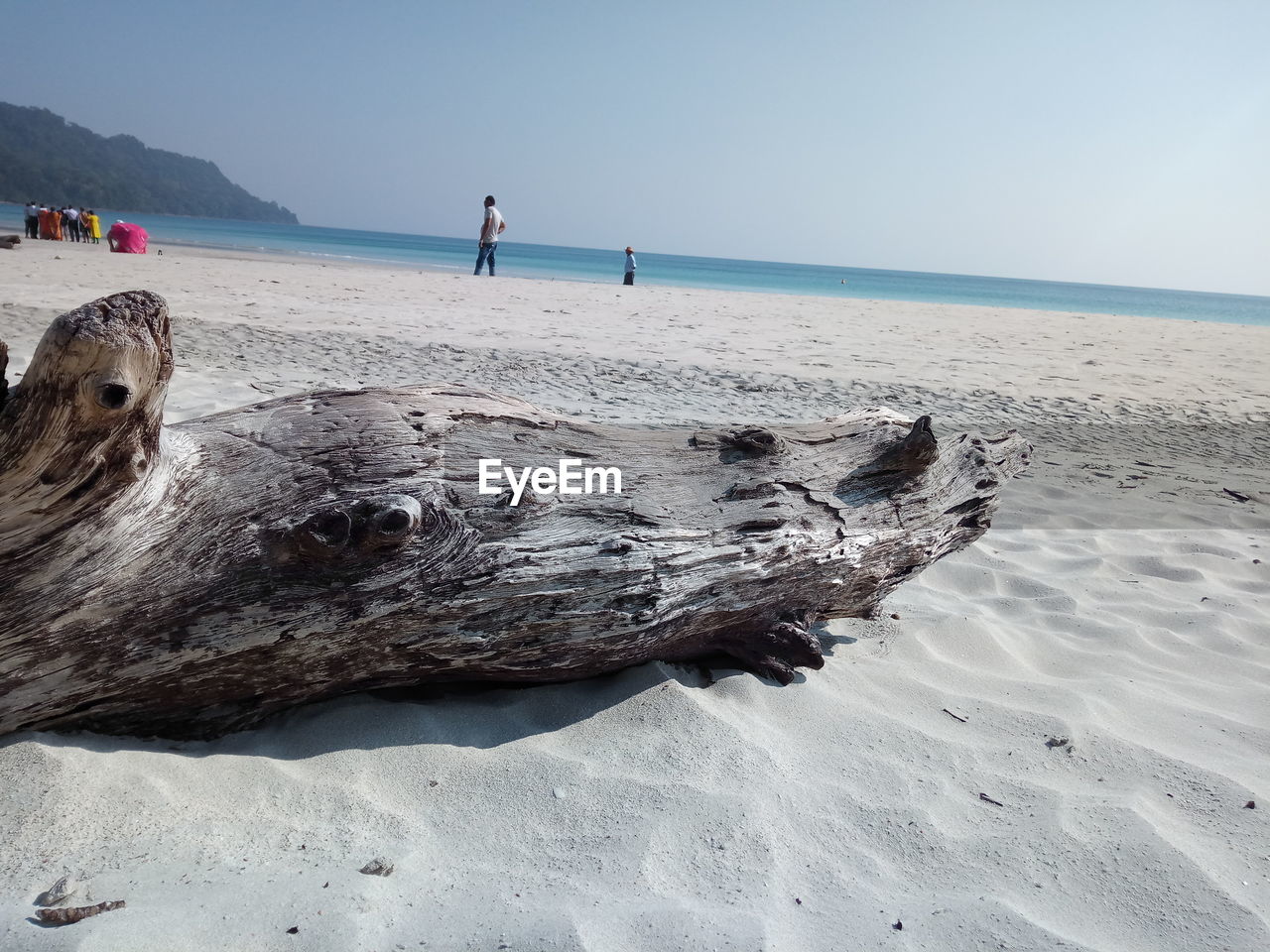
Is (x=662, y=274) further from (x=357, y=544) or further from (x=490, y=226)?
(x=357, y=544)

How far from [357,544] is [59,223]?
28.3 metres

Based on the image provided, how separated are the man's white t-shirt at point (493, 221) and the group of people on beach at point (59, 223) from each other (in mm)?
13778

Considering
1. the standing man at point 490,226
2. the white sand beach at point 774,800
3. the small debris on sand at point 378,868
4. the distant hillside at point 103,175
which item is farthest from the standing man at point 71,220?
the distant hillside at point 103,175

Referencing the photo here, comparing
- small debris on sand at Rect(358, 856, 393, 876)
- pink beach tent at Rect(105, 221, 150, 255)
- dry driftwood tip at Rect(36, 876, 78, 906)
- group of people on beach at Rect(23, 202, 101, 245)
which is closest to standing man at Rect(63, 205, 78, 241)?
group of people on beach at Rect(23, 202, 101, 245)

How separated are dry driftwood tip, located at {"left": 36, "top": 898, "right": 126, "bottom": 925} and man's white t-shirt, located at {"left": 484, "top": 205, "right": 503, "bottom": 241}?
17217 millimetres

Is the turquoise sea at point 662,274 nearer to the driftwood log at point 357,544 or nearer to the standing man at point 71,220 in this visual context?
the standing man at point 71,220

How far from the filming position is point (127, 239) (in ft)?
60.4

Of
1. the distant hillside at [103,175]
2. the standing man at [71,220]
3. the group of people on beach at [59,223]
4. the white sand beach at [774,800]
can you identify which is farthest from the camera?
the distant hillside at [103,175]

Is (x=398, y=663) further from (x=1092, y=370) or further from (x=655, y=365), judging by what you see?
(x=1092, y=370)

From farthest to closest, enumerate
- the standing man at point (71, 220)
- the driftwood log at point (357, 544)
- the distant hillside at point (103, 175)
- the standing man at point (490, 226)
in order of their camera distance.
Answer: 1. the distant hillside at point (103, 175)
2. the standing man at point (71, 220)
3. the standing man at point (490, 226)
4. the driftwood log at point (357, 544)

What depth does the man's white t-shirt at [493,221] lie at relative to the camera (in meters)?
17.4

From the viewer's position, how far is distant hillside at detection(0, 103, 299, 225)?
9538 cm

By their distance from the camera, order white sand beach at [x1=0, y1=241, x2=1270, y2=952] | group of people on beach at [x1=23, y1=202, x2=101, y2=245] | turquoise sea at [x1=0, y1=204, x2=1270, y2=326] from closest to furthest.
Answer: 1. white sand beach at [x1=0, y1=241, x2=1270, y2=952]
2. group of people on beach at [x1=23, y1=202, x2=101, y2=245]
3. turquoise sea at [x1=0, y1=204, x2=1270, y2=326]

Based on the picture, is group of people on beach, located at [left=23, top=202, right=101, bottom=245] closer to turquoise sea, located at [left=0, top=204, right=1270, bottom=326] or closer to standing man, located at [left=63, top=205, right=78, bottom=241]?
standing man, located at [left=63, top=205, right=78, bottom=241]
